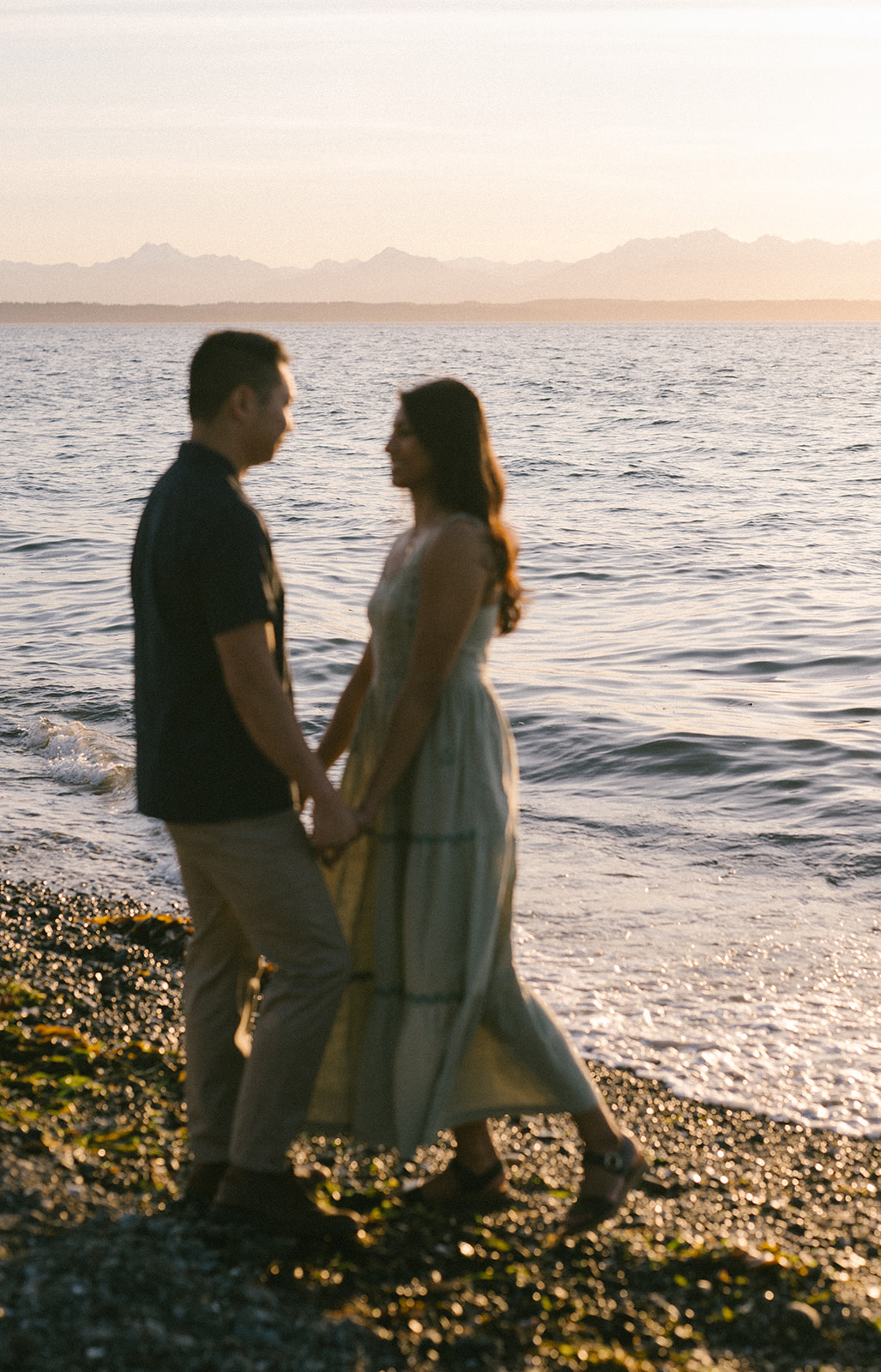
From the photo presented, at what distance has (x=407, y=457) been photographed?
350 cm

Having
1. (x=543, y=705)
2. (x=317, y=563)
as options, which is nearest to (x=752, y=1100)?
(x=543, y=705)

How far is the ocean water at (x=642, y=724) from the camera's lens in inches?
246

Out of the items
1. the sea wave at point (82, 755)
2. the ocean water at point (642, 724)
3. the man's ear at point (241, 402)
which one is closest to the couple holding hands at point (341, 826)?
the man's ear at point (241, 402)

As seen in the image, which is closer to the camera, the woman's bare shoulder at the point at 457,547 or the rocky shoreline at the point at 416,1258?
the rocky shoreline at the point at 416,1258

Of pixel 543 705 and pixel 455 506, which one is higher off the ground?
pixel 455 506

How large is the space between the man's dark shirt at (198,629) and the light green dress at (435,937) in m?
0.33

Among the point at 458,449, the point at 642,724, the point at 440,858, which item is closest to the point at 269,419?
the point at 458,449

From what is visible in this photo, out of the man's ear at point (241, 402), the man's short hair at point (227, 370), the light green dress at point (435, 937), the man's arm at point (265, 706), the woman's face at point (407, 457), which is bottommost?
the light green dress at point (435, 937)

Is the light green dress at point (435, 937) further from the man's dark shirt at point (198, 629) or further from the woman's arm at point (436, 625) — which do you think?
the man's dark shirt at point (198, 629)

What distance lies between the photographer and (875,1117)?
16.9 feet

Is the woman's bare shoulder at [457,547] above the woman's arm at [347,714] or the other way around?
above

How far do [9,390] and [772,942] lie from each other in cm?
7039

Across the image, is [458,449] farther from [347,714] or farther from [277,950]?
[277,950]

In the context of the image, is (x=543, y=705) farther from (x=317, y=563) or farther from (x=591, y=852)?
(x=317, y=563)
